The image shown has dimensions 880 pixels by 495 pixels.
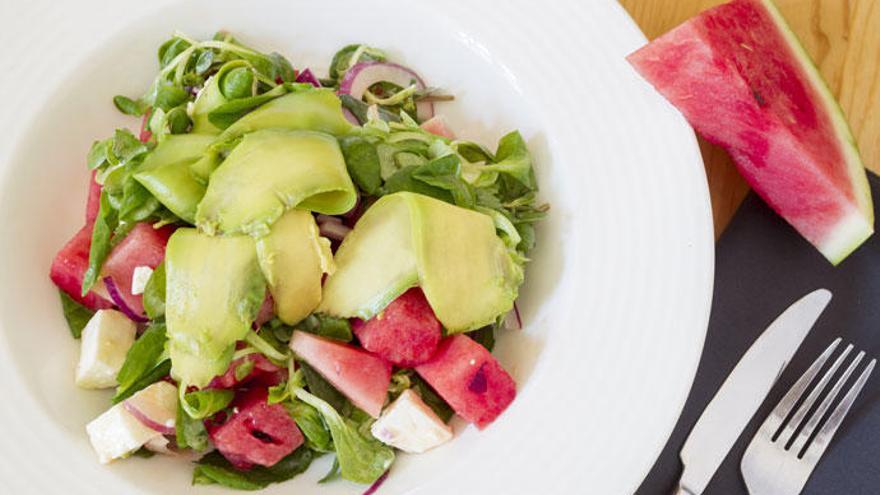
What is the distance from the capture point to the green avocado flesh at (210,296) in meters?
1.64

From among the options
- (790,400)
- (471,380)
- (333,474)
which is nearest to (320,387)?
(333,474)

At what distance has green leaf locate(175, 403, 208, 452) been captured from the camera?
182 cm

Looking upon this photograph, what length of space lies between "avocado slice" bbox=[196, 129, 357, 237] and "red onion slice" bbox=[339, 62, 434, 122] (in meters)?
0.38

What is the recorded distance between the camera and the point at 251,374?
6.06 ft

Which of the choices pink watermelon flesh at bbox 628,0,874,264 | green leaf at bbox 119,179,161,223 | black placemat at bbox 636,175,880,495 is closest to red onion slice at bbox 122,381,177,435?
green leaf at bbox 119,179,161,223

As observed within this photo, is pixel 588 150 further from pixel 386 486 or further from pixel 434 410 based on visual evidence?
pixel 386 486

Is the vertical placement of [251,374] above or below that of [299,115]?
below

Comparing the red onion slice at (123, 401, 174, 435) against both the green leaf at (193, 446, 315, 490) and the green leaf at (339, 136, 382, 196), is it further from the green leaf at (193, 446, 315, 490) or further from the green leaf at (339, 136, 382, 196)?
the green leaf at (339, 136, 382, 196)

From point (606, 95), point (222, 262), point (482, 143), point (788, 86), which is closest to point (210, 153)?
point (222, 262)

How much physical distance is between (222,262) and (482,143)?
71 cm

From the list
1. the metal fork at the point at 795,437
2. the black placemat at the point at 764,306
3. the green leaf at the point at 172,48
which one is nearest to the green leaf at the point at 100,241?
the green leaf at the point at 172,48

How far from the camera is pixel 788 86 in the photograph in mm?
1988

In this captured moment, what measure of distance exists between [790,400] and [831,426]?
0.32 ft

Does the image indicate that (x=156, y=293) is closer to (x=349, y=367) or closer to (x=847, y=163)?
(x=349, y=367)
